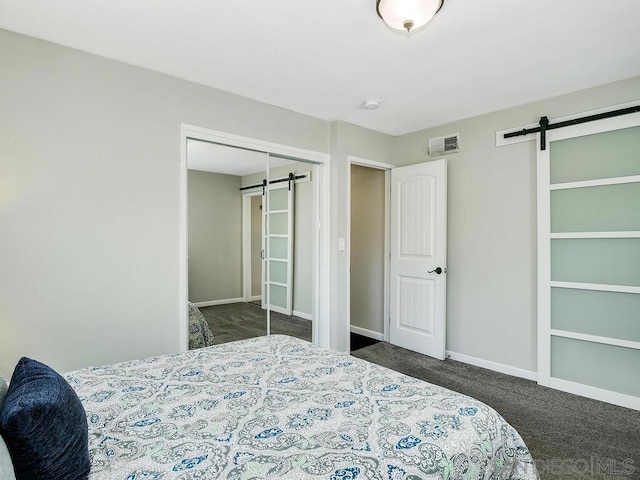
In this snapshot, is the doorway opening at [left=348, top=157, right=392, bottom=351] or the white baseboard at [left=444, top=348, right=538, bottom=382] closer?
the white baseboard at [left=444, top=348, right=538, bottom=382]

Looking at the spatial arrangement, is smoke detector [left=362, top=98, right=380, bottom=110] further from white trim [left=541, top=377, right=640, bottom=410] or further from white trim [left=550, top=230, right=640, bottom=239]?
white trim [left=541, top=377, right=640, bottom=410]

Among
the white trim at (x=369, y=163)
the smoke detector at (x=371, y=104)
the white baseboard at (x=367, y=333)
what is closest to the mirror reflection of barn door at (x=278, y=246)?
the white trim at (x=369, y=163)

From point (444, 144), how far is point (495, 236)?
45.4 inches

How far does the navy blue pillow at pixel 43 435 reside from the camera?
92cm

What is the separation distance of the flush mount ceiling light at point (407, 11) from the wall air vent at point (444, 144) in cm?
221

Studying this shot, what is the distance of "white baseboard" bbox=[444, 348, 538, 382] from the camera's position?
3.31 meters

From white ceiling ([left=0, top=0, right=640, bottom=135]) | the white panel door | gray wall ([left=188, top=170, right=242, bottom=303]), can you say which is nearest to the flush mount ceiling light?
white ceiling ([left=0, top=0, right=640, bottom=135])

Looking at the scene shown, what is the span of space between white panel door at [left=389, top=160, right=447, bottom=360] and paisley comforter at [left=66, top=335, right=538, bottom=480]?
2.27 m

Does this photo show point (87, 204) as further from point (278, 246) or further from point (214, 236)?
point (278, 246)

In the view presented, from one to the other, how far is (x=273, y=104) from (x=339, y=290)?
2.00 metres

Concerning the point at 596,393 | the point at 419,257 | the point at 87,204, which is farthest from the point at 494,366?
the point at 87,204

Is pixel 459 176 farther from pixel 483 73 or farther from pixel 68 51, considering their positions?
pixel 68 51

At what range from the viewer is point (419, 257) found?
4027mm

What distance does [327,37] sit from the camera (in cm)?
221
